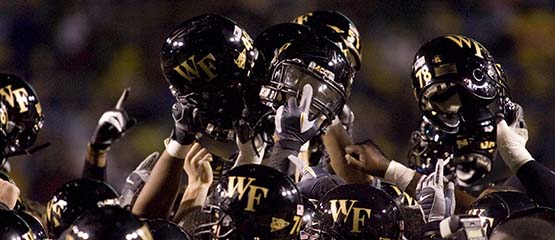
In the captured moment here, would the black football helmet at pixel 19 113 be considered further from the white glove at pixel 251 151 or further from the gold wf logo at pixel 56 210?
the white glove at pixel 251 151

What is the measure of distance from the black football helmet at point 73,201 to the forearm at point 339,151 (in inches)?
29.7

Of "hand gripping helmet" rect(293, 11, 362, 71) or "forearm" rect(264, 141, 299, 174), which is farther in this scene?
"hand gripping helmet" rect(293, 11, 362, 71)

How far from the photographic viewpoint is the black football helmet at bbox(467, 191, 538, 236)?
305 cm

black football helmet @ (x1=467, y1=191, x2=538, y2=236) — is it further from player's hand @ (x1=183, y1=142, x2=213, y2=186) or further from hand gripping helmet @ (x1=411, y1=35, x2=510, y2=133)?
player's hand @ (x1=183, y1=142, x2=213, y2=186)

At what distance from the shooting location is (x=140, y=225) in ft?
8.27

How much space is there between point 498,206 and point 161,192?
1.05 meters

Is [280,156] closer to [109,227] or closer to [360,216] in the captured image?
[360,216]

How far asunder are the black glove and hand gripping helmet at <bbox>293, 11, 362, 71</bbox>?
1.82 ft

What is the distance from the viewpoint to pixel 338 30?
3732 millimetres

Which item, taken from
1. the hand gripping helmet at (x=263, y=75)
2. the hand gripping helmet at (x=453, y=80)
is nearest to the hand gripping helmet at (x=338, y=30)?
the hand gripping helmet at (x=263, y=75)

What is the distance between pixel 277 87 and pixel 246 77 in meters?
0.13

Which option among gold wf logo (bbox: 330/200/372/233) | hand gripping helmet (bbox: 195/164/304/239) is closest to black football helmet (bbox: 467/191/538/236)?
gold wf logo (bbox: 330/200/372/233)

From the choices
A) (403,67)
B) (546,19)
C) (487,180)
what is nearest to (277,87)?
(487,180)

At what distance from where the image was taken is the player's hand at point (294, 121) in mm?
3066
